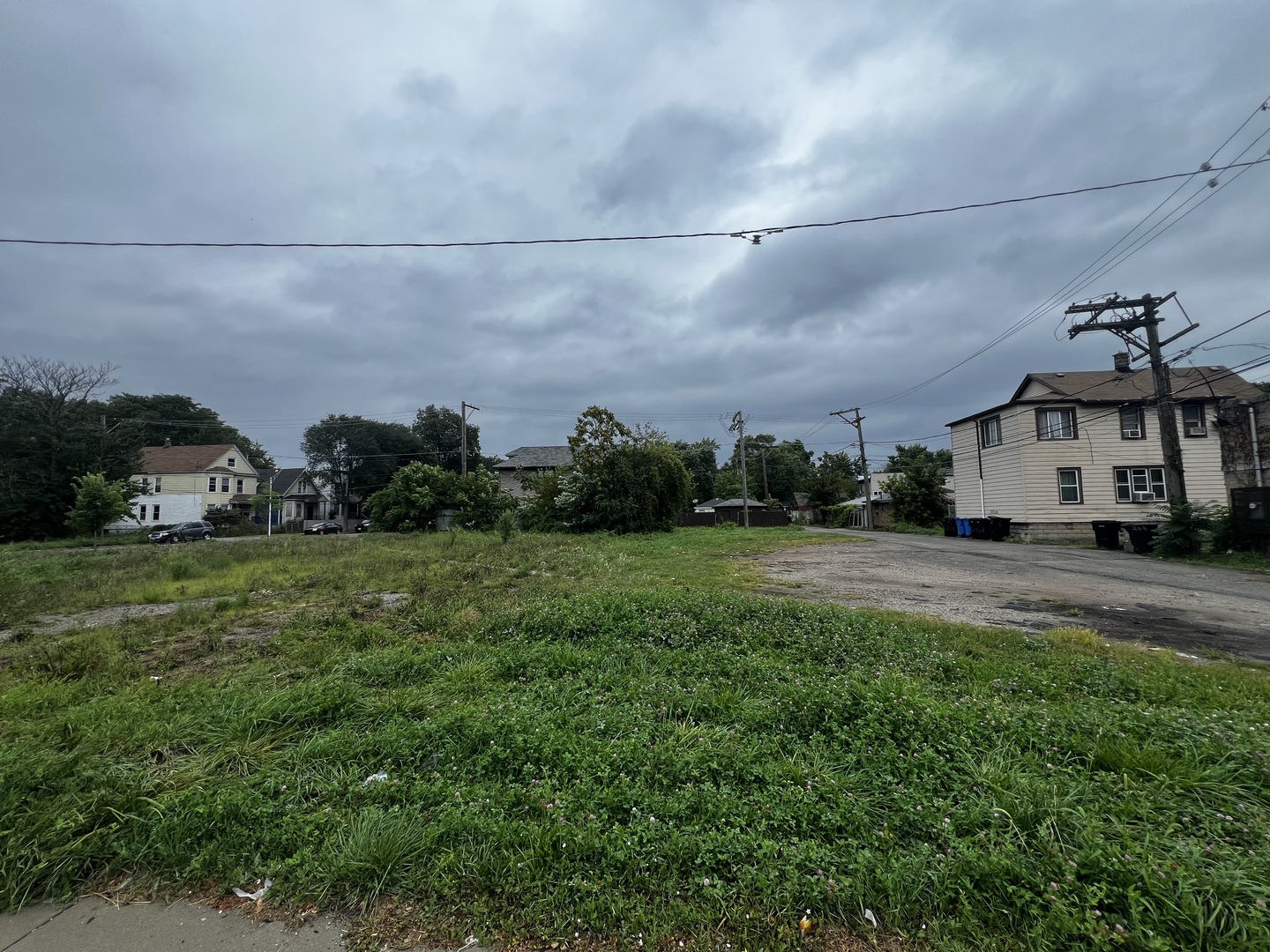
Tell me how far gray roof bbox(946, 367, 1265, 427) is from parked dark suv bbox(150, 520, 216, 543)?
48.1 metres

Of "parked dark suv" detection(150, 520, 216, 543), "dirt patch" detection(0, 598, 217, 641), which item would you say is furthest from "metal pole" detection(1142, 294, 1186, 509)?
"parked dark suv" detection(150, 520, 216, 543)

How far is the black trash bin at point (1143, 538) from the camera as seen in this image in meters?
17.2

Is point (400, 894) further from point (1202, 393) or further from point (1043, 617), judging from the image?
point (1202, 393)

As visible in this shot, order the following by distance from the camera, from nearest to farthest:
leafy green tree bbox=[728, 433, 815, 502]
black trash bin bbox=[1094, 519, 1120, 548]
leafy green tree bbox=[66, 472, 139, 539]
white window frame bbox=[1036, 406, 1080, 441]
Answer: black trash bin bbox=[1094, 519, 1120, 548] → white window frame bbox=[1036, 406, 1080, 441] → leafy green tree bbox=[66, 472, 139, 539] → leafy green tree bbox=[728, 433, 815, 502]

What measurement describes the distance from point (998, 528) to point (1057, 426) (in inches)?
216

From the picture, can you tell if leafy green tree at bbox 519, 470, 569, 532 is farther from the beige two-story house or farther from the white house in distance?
the beige two-story house

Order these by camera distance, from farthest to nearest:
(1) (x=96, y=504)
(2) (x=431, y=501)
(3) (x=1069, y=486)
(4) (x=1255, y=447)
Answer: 1. (2) (x=431, y=501)
2. (1) (x=96, y=504)
3. (3) (x=1069, y=486)
4. (4) (x=1255, y=447)

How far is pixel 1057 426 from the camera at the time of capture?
960 inches

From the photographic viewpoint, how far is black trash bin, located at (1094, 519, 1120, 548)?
1928 cm

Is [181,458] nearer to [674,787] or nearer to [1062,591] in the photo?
[674,787]

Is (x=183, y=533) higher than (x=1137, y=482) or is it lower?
lower

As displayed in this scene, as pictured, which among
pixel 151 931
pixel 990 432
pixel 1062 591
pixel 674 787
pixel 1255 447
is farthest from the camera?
pixel 990 432

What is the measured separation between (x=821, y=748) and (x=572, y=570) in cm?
878

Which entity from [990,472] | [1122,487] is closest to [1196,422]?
[1122,487]
